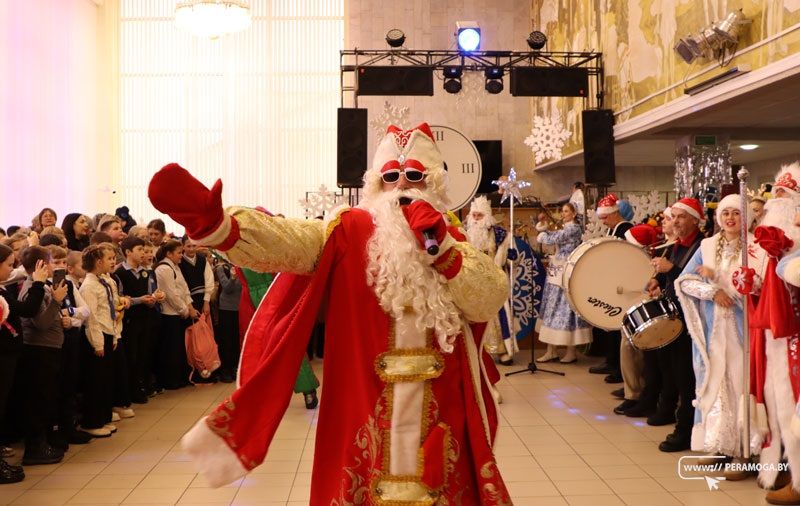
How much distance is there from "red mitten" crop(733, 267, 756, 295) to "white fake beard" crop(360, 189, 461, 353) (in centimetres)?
226

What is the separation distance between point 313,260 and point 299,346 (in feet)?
0.93

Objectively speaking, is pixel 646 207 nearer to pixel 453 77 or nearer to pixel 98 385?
pixel 453 77

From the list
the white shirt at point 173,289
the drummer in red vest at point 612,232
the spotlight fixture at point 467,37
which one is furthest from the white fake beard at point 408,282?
the spotlight fixture at point 467,37

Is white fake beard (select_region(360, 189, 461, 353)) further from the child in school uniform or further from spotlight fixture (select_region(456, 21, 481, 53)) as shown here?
spotlight fixture (select_region(456, 21, 481, 53))

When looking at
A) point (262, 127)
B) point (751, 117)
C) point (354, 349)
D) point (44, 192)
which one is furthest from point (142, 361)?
point (262, 127)

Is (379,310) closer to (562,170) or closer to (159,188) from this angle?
(159,188)

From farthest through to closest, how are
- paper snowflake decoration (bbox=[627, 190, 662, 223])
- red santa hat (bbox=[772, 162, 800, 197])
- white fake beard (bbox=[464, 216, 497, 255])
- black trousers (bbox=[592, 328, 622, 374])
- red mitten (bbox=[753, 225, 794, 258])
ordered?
paper snowflake decoration (bbox=[627, 190, 662, 223]) < white fake beard (bbox=[464, 216, 497, 255]) < black trousers (bbox=[592, 328, 622, 374]) < red santa hat (bbox=[772, 162, 800, 197]) < red mitten (bbox=[753, 225, 794, 258])

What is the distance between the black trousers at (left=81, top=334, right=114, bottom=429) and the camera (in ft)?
19.2

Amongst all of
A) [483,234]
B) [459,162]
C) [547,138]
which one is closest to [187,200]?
[459,162]

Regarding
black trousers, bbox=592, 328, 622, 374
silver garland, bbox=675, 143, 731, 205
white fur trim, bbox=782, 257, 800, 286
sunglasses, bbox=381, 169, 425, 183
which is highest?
silver garland, bbox=675, 143, 731, 205

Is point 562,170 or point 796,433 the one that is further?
point 562,170

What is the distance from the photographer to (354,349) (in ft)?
9.15

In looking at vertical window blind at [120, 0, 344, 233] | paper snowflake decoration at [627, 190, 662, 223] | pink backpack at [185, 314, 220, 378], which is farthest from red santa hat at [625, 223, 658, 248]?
vertical window blind at [120, 0, 344, 233]

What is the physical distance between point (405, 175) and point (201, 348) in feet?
16.9
